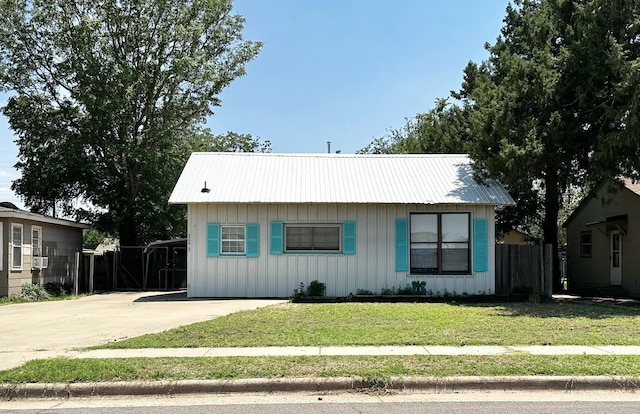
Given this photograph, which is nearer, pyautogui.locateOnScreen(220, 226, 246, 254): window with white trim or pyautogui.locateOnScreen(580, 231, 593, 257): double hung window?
pyautogui.locateOnScreen(220, 226, 246, 254): window with white trim

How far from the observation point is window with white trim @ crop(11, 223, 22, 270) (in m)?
19.5

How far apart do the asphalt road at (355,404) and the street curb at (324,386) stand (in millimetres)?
135

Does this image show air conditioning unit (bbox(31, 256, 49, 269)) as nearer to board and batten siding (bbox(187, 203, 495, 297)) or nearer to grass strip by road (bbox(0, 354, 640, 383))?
board and batten siding (bbox(187, 203, 495, 297))

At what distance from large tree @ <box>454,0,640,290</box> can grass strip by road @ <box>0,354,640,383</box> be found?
345 inches

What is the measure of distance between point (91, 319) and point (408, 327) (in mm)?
7379

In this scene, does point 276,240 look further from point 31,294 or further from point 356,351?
point 356,351

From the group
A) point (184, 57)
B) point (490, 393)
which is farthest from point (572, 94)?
point (184, 57)

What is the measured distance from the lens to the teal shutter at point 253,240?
18.3m

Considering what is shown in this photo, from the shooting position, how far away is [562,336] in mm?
10234

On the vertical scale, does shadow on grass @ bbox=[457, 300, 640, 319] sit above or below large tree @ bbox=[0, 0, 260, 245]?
below

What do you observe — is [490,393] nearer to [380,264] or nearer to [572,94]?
[380,264]

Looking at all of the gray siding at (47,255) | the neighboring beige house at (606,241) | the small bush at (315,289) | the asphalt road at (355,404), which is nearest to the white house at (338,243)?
the small bush at (315,289)

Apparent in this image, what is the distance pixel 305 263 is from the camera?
18.4 meters

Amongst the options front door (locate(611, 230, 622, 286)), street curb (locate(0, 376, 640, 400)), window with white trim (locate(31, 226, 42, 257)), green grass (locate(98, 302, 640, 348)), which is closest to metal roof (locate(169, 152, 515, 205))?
green grass (locate(98, 302, 640, 348))
